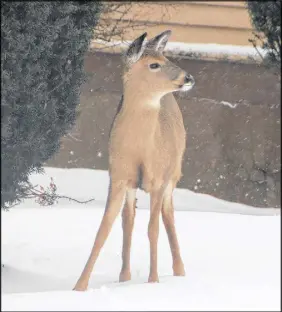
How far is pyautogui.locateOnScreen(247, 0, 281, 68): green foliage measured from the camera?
904 centimetres

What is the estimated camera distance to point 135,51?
5051 mm

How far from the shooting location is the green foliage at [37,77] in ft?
17.0

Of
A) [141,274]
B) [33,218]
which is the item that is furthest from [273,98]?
[141,274]

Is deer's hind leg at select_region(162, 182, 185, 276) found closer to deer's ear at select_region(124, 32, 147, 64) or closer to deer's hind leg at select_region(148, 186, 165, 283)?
deer's hind leg at select_region(148, 186, 165, 283)

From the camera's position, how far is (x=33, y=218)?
22.3 ft

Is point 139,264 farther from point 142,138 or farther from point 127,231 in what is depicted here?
point 142,138

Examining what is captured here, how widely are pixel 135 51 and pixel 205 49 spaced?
491 cm

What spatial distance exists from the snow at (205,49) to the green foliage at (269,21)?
0.52 metres

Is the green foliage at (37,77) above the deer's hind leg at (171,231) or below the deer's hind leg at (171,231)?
above

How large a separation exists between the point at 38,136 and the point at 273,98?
496cm

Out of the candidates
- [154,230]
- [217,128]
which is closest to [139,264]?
[154,230]

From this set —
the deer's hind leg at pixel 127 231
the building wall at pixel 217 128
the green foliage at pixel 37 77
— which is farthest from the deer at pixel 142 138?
the building wall at pixel 217 128

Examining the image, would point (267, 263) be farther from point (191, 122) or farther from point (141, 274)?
point (191, 122)

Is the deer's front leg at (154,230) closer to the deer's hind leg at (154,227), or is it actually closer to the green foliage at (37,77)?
the deer's hind leg at (154,227)
